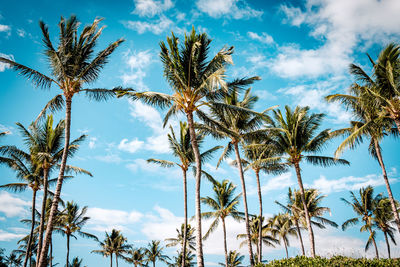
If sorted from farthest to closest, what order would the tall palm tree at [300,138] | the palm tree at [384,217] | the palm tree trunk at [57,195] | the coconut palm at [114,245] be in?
the coconut palm at [114,245] < the palm tree at [384,217] < the tall palm tree at [300,138] < the palm tree trunk at [57,195]

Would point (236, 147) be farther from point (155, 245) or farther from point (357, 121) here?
point (155, 245)

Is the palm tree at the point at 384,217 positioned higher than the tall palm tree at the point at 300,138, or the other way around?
the tall palm tree at the point at 300,138

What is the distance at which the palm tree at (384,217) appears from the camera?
27766 millimetres

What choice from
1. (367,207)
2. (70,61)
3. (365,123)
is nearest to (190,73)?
(70,61)

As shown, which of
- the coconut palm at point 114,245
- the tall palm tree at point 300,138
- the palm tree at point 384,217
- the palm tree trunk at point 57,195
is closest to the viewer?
the palm tree trunk at point 57,195

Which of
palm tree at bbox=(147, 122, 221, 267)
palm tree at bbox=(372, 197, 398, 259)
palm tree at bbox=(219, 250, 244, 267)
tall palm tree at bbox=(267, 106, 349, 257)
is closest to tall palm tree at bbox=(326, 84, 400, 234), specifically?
tall palm tree at bbox=(267, 106, 349, 257)

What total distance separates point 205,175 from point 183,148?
2513mm

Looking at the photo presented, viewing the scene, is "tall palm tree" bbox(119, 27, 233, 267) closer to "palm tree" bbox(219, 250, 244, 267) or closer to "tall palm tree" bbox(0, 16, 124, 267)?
"tall palm tree" bbox(0, 16, 124, 267)

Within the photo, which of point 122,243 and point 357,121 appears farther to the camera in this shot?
point 122,243

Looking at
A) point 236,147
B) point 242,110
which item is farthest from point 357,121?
point 242,110

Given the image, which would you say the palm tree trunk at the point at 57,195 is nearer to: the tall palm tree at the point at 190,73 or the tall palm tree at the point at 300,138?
the tall palm tree at the point at 190,73

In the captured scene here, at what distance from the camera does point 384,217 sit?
93.1 feet

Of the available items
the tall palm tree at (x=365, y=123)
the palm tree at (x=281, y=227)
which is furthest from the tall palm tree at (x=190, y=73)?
the palm tree at (x=281, y=227)

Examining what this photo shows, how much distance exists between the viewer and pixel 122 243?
4156 centimetres
